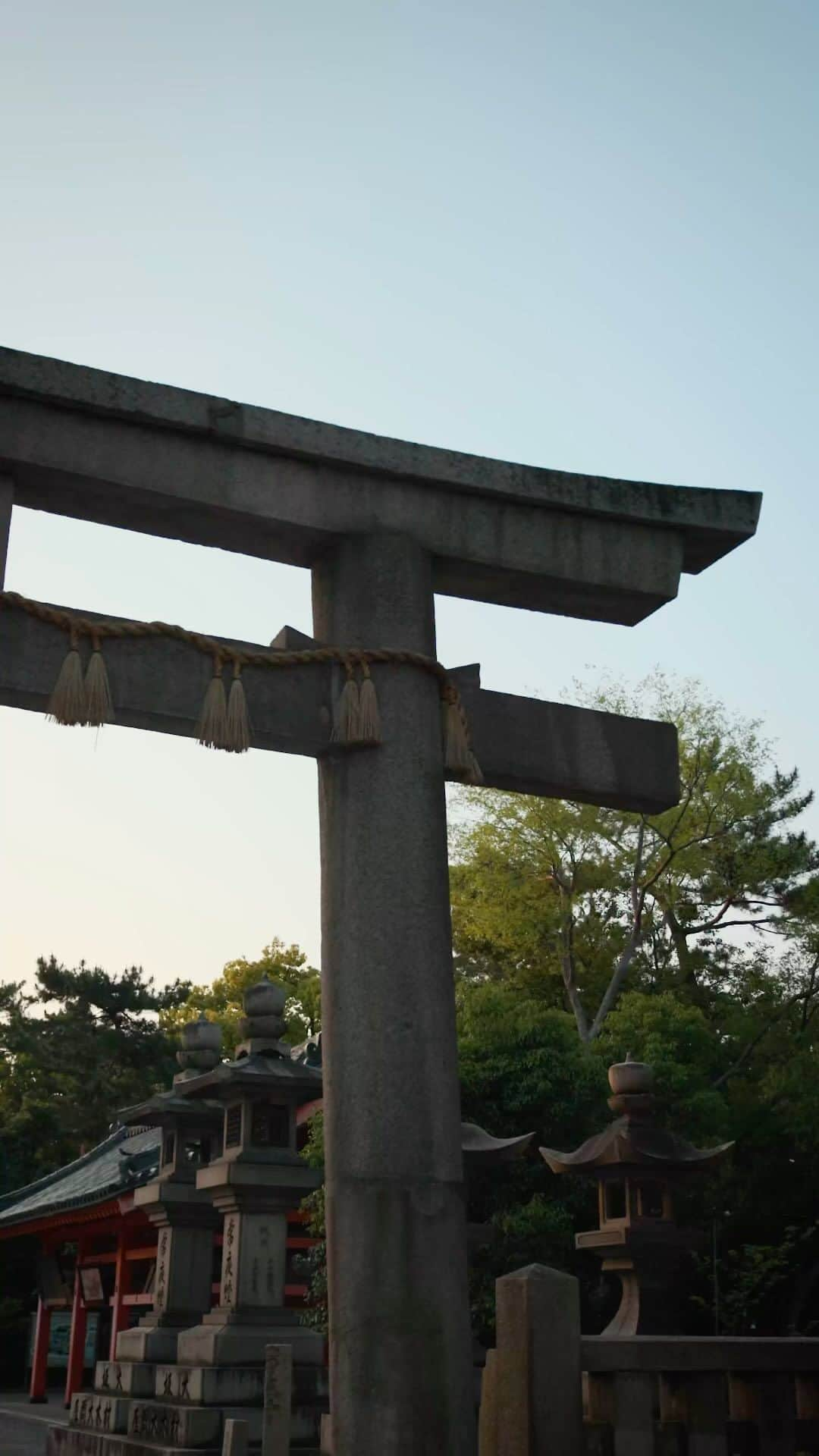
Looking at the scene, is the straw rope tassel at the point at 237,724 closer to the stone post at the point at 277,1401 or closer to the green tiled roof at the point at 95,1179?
the stone post at the point at 277,1401

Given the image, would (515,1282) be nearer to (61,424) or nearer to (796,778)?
(61,424)

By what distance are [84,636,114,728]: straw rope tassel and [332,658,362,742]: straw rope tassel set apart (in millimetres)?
863

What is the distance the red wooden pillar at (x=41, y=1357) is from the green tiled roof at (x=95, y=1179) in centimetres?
192

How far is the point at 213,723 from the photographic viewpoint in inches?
209

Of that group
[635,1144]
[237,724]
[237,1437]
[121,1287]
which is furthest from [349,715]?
[121,1287]

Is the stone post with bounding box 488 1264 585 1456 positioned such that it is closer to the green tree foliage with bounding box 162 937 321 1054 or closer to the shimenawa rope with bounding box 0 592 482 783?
the shimenawa rope with bounding box 0 592 482 783

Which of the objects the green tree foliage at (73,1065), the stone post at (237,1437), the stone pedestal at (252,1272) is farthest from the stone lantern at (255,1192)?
the green tree foliage at (73,1065)

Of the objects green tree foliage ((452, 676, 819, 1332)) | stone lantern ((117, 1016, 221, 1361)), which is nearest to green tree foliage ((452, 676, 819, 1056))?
green tree foliage ((452, 676, 819, 1332))

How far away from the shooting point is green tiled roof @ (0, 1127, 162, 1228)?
795 inches

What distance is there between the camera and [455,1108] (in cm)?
518

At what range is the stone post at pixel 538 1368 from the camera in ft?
15.5

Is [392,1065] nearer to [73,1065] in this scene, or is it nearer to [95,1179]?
[95,1179]

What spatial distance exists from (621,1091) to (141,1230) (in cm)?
1353

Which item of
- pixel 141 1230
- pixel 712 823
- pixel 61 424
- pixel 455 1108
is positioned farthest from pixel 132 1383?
pixel 712 823
